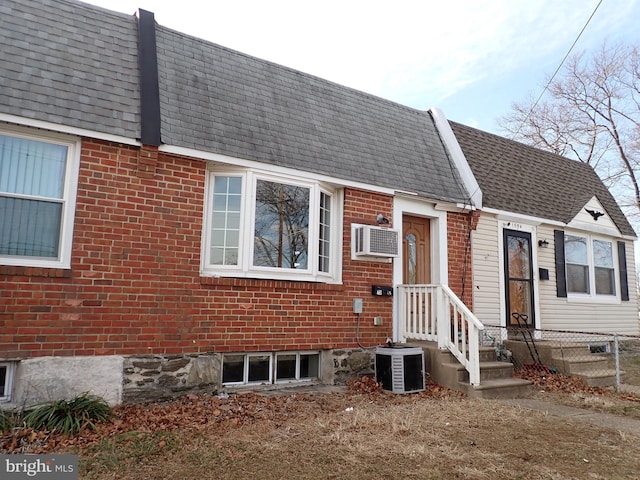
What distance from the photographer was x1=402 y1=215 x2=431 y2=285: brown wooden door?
8.14m

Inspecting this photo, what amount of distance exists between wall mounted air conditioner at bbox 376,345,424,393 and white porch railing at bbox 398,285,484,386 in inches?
23.9

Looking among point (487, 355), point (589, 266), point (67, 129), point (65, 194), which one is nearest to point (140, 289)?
point (65, 194)

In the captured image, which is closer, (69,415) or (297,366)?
(69,415)

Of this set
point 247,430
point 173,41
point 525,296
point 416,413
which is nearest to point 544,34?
point 525,296

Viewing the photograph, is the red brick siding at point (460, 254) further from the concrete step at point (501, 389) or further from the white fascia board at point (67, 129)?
the white fascia board at point (67, 129)

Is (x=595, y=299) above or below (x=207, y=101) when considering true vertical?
below

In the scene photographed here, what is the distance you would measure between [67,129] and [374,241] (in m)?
4.37

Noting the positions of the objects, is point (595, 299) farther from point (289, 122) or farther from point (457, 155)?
point (289, 122)

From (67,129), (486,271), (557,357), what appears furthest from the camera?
(486,271)

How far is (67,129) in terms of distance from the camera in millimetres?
5156

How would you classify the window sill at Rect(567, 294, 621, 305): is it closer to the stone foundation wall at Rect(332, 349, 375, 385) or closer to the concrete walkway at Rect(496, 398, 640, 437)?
the concrete walkway at Rect(496, 398, 640, 437)

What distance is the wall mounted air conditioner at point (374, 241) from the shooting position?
7.07 meters

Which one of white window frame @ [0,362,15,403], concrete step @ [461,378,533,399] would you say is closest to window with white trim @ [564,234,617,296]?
concrete step @ [461,378,533,399]

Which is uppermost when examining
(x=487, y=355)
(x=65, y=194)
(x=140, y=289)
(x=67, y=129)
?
(x=67, y=129)
